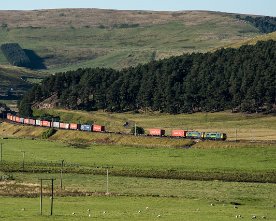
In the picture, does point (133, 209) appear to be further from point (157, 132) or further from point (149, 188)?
point (157, 132)

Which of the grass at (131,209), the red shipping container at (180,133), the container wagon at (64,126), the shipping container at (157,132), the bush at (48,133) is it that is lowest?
the bush at (48,133)

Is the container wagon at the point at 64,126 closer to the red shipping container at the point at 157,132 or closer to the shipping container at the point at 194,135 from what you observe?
the red shipping container at the point at 157,132

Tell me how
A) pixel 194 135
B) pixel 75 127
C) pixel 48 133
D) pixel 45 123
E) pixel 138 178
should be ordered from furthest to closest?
pixel 45 123
pixel 75 127
pixel 48 133
pixel 194 135
pixel 138 178

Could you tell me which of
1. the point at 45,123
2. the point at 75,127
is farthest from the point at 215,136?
the point at 45,123

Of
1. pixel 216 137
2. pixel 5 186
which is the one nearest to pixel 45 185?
pixel 5 186

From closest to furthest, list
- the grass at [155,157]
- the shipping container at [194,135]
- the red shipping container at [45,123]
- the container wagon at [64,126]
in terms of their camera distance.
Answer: the grass at [155,157] < the shipping container at [194,135] < the container wagon at [64,126] < the red shipping container at [45,123]

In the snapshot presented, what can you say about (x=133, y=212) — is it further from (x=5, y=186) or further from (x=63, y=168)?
(x=63, y=168)

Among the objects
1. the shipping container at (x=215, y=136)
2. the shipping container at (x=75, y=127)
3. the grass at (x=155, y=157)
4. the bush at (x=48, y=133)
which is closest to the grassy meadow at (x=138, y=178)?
the grass at (x=155, y=157)

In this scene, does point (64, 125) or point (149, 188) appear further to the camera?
point (64, 125)

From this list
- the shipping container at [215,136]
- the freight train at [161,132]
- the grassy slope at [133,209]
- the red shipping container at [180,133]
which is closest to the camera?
the grassy slope at [133,209]

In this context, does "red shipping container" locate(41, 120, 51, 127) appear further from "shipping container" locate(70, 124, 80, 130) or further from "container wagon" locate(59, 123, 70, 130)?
"shipping container" locate(70, 124, 80, 130)

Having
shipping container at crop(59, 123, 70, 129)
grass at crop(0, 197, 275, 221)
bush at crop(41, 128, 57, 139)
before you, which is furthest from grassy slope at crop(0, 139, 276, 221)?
shipping container at crop(59, 123, 70, 129)

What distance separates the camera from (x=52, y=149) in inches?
5989

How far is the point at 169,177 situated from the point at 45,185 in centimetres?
2027
